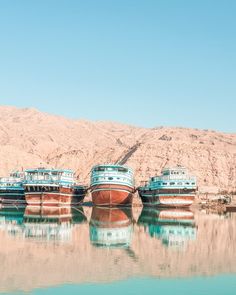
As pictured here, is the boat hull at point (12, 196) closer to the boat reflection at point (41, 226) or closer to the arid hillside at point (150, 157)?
the boat reflection at point (41, 226)

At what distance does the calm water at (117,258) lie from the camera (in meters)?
28.0

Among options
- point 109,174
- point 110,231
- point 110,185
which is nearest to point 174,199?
point 110,185

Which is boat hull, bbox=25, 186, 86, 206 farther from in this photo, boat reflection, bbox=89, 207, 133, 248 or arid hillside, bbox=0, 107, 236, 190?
arid hillside, bbox=0, 107, 236, 190

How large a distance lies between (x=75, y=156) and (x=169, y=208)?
236ft

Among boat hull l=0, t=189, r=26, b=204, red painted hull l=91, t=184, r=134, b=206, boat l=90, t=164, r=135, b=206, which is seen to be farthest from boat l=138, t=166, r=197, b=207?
boat hull l=0, t=189, r=26, b=204

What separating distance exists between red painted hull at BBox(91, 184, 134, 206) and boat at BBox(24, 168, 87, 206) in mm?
5524

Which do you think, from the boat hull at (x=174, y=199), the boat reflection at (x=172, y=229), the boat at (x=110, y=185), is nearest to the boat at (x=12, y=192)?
the boat at (x=110, y=185)

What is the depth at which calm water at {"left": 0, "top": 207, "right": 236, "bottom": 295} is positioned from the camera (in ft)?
91.8

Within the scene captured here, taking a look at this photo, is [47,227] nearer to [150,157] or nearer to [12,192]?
[12,192]

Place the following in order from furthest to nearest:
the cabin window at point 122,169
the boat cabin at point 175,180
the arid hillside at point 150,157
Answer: the arid hillside at point 150,157
the cabin window at point 122,169
the boat cabin at point 175,180

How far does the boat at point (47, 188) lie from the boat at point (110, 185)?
5.51m

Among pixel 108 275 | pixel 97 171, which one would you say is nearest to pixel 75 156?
pixel 97 171

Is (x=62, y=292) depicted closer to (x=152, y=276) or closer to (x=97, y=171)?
(x=152, y=276)

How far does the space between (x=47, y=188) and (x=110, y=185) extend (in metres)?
11.2
